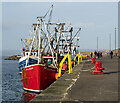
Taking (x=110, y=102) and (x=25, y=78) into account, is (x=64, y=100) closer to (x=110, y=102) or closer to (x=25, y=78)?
(x=110, y=102)

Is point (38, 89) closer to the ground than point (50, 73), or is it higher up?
closer to the ground

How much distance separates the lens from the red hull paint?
2274 centimetres

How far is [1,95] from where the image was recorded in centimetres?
2784

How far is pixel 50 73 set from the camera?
79.8ft

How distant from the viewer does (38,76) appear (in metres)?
22.7

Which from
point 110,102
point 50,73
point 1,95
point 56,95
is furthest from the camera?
point 1,95

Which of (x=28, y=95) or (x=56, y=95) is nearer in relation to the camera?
(x=56, y=95)

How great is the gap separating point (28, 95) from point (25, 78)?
75.2 inches

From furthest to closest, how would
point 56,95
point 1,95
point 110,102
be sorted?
1. point 1,95
2. point 56,95
3. point 110,102

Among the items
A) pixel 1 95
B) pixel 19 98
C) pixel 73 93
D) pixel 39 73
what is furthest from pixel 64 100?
pixel 1 95

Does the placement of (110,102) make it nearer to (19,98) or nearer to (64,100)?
(64,100)

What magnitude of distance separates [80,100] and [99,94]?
184 centimetres

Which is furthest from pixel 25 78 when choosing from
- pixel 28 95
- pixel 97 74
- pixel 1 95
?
pixel 97 74

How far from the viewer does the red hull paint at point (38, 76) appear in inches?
895
